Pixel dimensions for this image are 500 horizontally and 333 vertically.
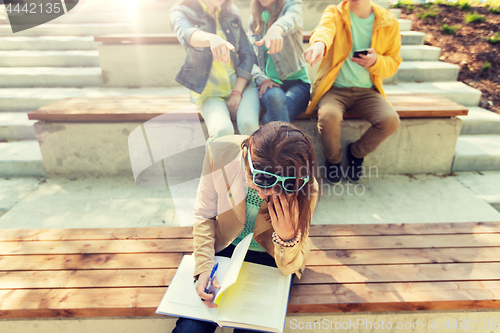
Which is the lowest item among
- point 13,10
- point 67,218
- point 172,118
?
point 67,218

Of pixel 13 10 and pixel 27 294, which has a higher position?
pixel 13 10

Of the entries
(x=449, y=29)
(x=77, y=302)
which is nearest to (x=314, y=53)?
(x=77, y=302)

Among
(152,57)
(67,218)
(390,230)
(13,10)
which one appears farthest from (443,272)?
(13,10)

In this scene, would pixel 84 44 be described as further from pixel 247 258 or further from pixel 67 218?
pixel 247 258

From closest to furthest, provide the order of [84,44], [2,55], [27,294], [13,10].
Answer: [27,294] → [2,55] → [84,44] → [13,10]

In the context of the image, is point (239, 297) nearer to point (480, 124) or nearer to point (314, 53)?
point (314, 53)

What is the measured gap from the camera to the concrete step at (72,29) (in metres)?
4.54

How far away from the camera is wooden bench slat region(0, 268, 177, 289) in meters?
1.52

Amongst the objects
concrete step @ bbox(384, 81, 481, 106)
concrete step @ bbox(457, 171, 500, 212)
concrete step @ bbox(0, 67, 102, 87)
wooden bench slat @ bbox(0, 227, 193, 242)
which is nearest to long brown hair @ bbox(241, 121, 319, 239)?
wooden bench slat @ bbox(0, 227, 193, 242)

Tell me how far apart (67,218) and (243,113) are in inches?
58.0

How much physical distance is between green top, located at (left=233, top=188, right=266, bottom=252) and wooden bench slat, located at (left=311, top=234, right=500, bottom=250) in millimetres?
437

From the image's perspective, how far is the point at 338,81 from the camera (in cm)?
257

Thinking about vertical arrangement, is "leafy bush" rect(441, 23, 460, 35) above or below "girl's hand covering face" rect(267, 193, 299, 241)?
above

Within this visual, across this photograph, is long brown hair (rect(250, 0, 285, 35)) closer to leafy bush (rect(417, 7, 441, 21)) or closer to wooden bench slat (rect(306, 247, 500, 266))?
wooden bench slat (rect(306, 247, 500, 266))
